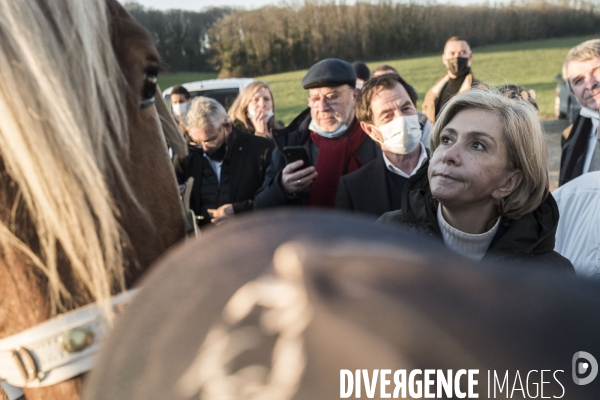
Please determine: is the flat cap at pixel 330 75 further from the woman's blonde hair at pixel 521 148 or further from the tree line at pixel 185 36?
the tree line at pixel 185 36

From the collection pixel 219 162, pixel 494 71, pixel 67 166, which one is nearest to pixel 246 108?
pixel 219 162

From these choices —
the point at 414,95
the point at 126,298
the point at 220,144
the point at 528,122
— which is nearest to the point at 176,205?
the point at 126,298

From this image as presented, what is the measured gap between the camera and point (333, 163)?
3240mm

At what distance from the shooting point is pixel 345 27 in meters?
35.2

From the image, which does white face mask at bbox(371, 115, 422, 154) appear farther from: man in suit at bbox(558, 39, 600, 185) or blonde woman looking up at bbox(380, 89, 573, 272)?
man in suit at bbox(558, 39, 600, 185)

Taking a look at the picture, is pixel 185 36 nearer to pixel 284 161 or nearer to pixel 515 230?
pixel 284 161

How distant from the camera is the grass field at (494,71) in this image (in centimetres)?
2258

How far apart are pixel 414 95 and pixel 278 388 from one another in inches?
116

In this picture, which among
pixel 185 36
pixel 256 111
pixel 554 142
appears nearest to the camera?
pixel 256 111

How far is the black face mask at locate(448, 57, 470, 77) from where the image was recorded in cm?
646

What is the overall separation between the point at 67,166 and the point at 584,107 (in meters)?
3.70

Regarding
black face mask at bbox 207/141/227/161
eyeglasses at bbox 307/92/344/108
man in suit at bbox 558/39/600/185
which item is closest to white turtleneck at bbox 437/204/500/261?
eyeglasses at bbox 307/92/344/108

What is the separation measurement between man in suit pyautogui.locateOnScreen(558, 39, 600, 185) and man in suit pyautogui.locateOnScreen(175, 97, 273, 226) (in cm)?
A: 226

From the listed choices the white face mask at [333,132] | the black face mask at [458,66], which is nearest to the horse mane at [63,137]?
the white face mask at [333,132]
